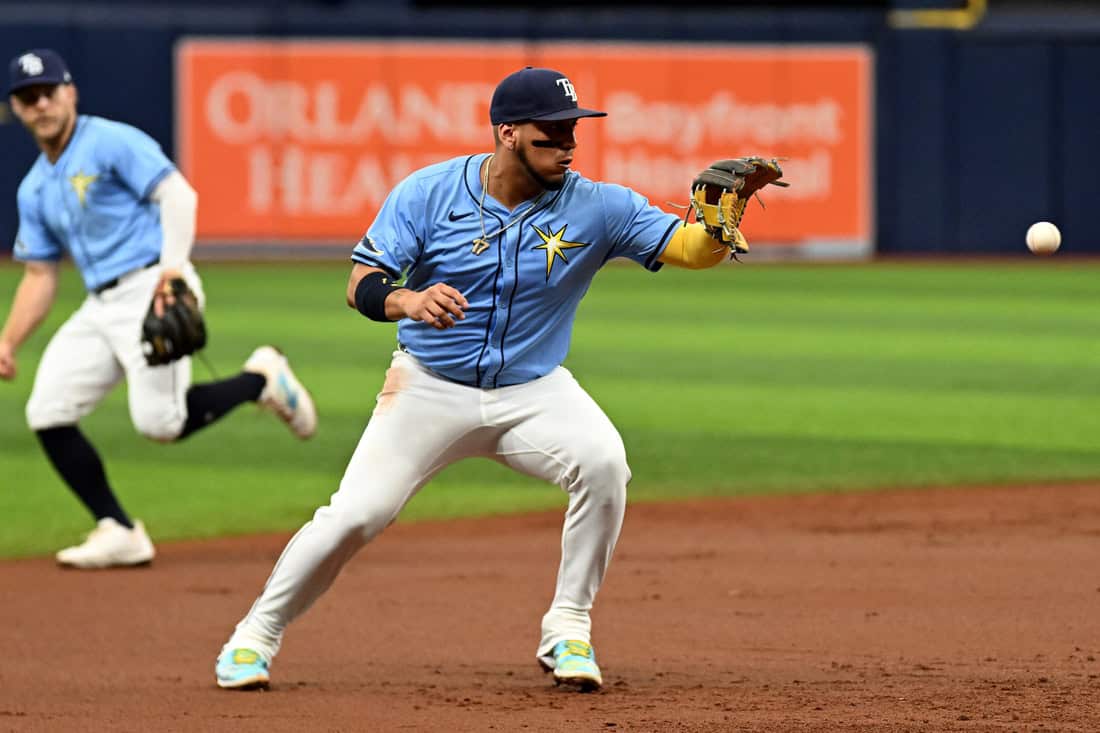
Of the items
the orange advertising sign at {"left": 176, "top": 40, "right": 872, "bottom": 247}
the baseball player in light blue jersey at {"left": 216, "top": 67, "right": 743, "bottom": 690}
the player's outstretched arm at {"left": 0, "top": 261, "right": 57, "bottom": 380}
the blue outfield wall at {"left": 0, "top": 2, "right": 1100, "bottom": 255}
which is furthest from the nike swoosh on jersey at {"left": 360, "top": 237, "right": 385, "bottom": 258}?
the blue outfield wall at {"left": 0, "top": 2, "right": 1100, "bottom": 255}

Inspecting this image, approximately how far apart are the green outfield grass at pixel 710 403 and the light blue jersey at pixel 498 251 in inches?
134

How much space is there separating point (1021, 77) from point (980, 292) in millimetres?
7234

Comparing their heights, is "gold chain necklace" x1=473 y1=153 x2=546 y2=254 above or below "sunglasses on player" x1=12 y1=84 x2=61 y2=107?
below

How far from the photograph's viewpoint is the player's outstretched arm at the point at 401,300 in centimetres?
491

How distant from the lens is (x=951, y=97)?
29062mm

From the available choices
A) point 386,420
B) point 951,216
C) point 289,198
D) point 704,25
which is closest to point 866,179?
point 951,216

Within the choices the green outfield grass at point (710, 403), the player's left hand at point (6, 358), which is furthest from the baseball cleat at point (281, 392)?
the player's left hand at point (6, 358)

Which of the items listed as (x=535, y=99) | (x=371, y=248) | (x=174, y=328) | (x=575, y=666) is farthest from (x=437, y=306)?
(x=174, y=328)

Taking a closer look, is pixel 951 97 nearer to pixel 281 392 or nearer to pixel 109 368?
pixel 281 392

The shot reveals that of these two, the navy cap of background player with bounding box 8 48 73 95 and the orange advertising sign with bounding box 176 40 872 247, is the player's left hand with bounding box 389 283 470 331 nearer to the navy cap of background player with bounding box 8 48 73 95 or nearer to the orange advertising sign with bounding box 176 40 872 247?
the navy cap of background player with bounding box 8 48 73 95

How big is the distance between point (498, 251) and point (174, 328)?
2.33 metres

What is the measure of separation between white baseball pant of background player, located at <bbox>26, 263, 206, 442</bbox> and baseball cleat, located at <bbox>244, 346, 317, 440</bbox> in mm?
928

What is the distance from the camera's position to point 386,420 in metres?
5.42

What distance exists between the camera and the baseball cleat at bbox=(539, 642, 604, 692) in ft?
17.7
